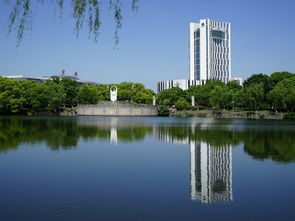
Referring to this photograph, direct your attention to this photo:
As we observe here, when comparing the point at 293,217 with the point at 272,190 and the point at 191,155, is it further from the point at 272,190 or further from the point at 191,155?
the point at 191,155

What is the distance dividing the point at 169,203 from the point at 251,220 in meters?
2.76

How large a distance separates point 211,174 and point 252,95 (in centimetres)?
8431

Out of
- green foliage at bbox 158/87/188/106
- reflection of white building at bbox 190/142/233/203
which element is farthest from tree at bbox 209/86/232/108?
reflection of white building at bbox 190/142/233/203

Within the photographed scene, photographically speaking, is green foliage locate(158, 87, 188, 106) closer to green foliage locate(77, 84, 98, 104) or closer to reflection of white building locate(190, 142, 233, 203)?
green foliage locate(77, 84, 98, 104)

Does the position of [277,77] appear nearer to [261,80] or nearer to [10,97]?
[261,80]

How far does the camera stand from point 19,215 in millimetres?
10672

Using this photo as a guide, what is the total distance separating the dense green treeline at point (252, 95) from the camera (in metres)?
90.2

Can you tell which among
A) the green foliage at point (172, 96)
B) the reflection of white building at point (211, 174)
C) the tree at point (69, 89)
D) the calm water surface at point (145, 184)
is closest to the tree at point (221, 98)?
the green foliage at point (172, 96)

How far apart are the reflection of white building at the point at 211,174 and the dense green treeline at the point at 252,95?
66.9 meters

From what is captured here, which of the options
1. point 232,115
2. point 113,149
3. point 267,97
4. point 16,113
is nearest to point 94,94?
point 16,113

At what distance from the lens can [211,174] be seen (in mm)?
17125

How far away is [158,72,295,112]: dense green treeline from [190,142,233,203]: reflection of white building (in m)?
66.9

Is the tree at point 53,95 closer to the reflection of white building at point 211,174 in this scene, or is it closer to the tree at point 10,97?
the tree at point 10,97

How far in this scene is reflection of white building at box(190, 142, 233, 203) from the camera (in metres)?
13.2
